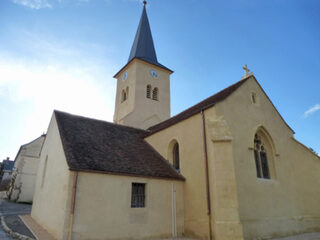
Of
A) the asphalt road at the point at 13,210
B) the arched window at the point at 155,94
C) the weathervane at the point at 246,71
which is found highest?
the arched window at the point at 155,94

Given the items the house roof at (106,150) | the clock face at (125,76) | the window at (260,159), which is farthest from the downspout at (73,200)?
the clock face at (125,76)

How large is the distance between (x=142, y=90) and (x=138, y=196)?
42.6 feet

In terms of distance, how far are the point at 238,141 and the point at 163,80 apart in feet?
46.6

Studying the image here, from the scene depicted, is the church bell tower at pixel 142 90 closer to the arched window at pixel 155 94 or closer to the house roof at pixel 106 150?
the arched window at pixel 155 94

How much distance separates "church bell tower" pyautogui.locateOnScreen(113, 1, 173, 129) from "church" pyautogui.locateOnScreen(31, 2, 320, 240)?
5.87 metres

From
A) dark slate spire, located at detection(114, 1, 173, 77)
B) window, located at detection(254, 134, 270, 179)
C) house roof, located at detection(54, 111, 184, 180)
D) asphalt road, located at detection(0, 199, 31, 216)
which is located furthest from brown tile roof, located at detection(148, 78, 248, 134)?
asphalt road, located at detection(0, 199, 31, 216)

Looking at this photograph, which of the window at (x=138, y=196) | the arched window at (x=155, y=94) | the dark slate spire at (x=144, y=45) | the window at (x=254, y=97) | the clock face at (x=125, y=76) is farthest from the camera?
the dark slate spire at (x=144, y=45)

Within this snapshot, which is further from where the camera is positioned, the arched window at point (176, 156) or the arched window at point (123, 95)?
the arched window at point (123, 95)

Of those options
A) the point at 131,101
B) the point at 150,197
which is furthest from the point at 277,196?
the point at 131,101

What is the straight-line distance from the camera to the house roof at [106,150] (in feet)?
33.5

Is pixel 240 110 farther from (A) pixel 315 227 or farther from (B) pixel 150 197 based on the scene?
(A) pixel 315 227

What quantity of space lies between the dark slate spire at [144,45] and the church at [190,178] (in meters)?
11.6

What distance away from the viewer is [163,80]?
79.2 feet

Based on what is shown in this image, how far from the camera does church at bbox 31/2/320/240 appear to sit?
9422mm
